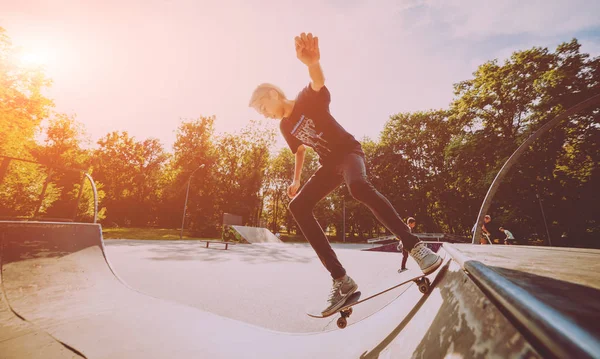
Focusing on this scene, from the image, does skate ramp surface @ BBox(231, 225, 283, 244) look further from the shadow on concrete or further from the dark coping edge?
the dark coping edge

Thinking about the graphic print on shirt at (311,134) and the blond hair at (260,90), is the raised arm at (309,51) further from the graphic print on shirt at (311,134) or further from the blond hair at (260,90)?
the blond hair at (260,90)

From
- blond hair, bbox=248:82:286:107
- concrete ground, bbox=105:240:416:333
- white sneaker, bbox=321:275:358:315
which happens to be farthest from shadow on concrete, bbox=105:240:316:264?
blond hair, bbox=248:82:286:107

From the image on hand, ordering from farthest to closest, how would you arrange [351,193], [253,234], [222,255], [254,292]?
[253,234]
[222,255]
[254,292]
[351,193]

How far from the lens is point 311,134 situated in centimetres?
253

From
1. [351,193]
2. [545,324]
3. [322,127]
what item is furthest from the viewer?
[322,127]

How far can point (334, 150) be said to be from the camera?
2426 millimetres

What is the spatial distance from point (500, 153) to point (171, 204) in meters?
42.9

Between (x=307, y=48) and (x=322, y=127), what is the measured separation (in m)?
0.72

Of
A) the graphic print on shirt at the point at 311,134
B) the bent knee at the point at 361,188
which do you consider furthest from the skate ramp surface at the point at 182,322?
the graphic print on shirt at the point at 311,134

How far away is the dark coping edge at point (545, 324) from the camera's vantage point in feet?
1.45

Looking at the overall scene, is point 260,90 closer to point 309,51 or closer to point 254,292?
point 309,51

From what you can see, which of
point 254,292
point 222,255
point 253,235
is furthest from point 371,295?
point 253,235

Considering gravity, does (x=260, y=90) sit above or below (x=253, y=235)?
above

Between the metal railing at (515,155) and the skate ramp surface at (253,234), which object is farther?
the skate ramp surface at (253,234)
